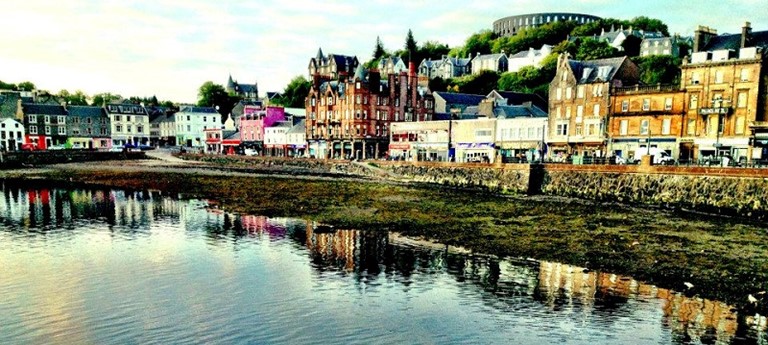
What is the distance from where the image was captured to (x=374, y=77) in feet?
278

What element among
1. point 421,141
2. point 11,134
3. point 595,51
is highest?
point 595,51

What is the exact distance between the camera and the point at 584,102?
195 ft

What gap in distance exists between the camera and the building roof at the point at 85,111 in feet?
401

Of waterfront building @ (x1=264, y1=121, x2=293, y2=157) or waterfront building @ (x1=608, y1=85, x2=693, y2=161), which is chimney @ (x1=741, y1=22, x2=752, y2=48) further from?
waterfront building @ (x1=264, y1=121, x2=293, y2=157)

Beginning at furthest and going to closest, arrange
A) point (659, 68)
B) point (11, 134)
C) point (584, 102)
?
1. point (11, 134)
2. point (659, 68)
3. point (584, 102)

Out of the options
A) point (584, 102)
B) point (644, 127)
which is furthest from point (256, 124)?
point (644, 127)

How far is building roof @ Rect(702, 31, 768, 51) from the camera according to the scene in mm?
48844

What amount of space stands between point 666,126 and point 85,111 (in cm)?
12597

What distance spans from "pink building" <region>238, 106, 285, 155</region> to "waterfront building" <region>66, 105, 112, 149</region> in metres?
42.6

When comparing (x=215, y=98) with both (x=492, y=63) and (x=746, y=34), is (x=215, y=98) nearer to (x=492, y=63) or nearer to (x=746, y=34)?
(x=492, y=63)

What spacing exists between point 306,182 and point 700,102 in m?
41.7

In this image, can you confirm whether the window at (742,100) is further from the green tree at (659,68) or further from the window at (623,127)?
the green tree at (659,68)

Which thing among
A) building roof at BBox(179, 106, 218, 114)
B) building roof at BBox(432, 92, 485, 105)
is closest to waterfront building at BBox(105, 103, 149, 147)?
building roof at BBox(179, 106, 218, 114)

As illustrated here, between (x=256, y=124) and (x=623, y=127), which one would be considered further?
(x=256, y=124)
